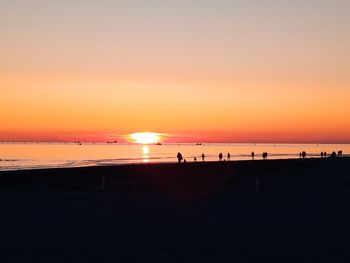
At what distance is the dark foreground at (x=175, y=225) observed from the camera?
13805mm

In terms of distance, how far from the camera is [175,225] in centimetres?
1834

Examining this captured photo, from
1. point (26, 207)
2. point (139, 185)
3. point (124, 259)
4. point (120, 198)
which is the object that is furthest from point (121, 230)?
point (139, 185)

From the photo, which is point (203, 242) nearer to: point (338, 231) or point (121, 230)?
point (121, 230)

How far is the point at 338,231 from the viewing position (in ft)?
55.9

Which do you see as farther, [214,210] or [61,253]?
[214,210]

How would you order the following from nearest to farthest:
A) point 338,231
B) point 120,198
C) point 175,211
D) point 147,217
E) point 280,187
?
1. point 338,231
2. point 147,217
3. point 175,211
4. point 120,198
5. point 280,187

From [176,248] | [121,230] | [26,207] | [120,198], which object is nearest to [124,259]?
[176,248]

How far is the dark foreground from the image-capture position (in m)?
13.8

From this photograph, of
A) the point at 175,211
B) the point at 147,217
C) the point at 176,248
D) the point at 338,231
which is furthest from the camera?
the point at 175,211

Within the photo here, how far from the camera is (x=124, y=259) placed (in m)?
13.1

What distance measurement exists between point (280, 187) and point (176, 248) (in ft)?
66.2

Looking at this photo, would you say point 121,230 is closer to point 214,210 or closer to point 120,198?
point 214,210

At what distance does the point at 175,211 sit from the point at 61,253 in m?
8.78

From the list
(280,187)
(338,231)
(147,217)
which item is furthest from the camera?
(280,187)
